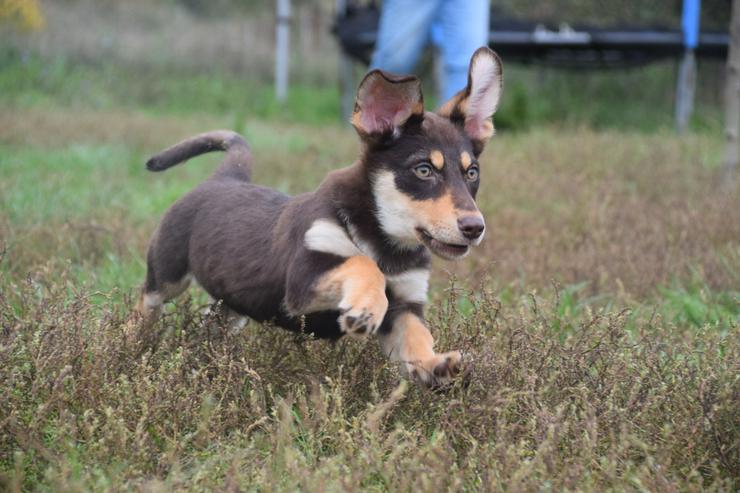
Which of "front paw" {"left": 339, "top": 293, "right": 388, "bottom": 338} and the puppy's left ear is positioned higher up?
the puppy's left ear

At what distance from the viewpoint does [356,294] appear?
2846 mm

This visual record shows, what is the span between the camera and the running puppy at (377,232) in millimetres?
2996

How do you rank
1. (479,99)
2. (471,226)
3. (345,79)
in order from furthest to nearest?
1. (345,79)
2. (479,99)
3. (471,226)

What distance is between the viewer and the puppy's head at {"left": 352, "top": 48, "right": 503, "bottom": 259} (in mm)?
3051

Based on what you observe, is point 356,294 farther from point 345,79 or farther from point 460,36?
point 345,79

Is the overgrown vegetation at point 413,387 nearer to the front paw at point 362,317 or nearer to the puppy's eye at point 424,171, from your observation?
the front paw at point 362,317

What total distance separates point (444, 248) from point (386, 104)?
1.90ft

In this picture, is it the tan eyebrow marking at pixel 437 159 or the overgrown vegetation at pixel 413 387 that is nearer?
the overgrown vegetation at pixel 413 387

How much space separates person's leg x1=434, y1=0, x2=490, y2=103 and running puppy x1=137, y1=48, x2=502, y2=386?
318 centimetres

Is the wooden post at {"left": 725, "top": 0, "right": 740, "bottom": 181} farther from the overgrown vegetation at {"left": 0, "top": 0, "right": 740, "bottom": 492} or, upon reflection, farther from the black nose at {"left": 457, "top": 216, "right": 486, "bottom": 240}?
the black nose at {"left": 457, "top": 216, "right": 486, "bottom": 240}

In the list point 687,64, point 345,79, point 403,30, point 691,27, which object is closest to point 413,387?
point 403,30

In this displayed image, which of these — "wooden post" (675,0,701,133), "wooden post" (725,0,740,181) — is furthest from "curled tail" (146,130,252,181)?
"wooden post" (675,0,701,133)

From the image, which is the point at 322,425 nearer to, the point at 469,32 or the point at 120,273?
the point at 120,273

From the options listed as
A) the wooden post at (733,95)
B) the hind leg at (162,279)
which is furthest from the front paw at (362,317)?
the wooden post at (733,95)
